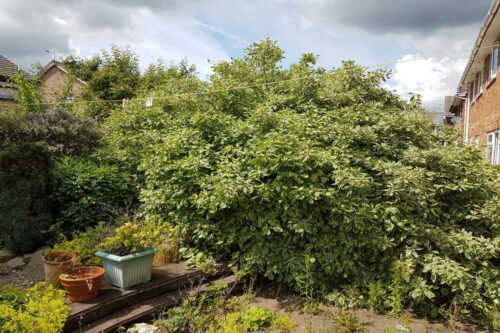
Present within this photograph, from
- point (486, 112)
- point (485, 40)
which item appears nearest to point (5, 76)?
point (485, 40)

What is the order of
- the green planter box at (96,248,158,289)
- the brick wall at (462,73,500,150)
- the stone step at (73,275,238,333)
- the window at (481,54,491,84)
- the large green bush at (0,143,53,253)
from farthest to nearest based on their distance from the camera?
the window at (481,54,491,84)
the brick wall at (462,73,500,150)
the large green bush at (0,143,53,253)
the green planter box at (96,248,158,289)
the stone step at (73,275,238,333)

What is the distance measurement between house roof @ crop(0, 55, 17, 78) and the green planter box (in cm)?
1581

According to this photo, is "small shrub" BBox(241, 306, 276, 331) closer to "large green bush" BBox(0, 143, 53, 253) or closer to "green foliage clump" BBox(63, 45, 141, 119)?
"large green bush" BBox(0, 143, 53, 253)

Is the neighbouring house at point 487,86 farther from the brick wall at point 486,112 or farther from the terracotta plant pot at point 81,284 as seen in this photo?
the terracotta plant pot at point 81,284

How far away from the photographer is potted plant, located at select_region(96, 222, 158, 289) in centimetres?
394

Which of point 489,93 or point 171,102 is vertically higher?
point 489,93

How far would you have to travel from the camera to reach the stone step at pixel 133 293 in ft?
11.5

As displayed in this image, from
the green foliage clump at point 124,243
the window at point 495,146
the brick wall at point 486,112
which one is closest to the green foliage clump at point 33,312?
the green foliage clump at point 124,243

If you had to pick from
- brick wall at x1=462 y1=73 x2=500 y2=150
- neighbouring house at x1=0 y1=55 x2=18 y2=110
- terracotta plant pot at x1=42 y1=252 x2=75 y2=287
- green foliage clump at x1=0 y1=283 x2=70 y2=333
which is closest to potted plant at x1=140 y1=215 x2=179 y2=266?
terracotta plant pot at x1=42 y1=252 x2=75 y2=287

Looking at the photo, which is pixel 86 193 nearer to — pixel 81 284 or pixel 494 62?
pixel 81 284

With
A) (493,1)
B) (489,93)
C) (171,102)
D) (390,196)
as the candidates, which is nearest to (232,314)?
(390,196)

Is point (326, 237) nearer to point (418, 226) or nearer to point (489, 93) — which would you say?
point (418, 226)

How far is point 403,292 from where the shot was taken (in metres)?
4.29

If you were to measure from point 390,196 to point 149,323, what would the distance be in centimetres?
310
